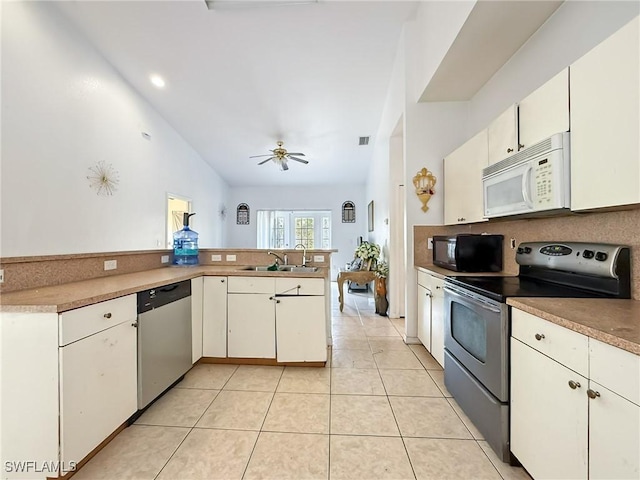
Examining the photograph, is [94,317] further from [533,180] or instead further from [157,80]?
[157,80]

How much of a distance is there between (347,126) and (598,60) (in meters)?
4.06

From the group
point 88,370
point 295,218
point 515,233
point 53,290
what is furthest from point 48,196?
point 295,218

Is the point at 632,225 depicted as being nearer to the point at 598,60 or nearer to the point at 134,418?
the point at 598,60

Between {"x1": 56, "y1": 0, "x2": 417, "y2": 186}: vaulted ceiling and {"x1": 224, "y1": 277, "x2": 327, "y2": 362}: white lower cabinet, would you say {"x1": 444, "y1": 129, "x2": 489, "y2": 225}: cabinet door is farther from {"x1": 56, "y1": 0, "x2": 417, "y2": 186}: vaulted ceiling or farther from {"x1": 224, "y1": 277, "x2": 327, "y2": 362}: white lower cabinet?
{"x1": 56, "y1": 0, "x2": 417, "y2": 186}: vaulted ceiling

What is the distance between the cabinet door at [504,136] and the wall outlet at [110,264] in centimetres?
305

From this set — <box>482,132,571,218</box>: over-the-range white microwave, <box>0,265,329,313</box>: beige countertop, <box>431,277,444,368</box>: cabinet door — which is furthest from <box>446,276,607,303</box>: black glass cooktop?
<box>0,265,329,313</box>: beige countertop

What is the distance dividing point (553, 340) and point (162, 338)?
2191 millimetres

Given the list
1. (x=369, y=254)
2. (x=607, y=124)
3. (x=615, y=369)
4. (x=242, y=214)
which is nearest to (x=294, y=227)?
(x=242, y=214)

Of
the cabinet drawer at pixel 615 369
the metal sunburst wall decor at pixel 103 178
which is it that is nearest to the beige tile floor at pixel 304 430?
the cabinet drawer at pixel 615 369

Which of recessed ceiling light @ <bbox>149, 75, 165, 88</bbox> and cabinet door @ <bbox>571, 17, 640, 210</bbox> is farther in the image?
recessed ceiling light @ <bbox>149, 75, 165, 88</bbox>

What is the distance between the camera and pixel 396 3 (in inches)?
105

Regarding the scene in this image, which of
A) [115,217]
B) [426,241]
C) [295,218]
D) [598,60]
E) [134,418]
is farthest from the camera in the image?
[295,218]

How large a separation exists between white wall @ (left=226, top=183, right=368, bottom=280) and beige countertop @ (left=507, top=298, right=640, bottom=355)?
6.42 metres

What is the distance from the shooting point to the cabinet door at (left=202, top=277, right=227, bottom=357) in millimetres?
2373
